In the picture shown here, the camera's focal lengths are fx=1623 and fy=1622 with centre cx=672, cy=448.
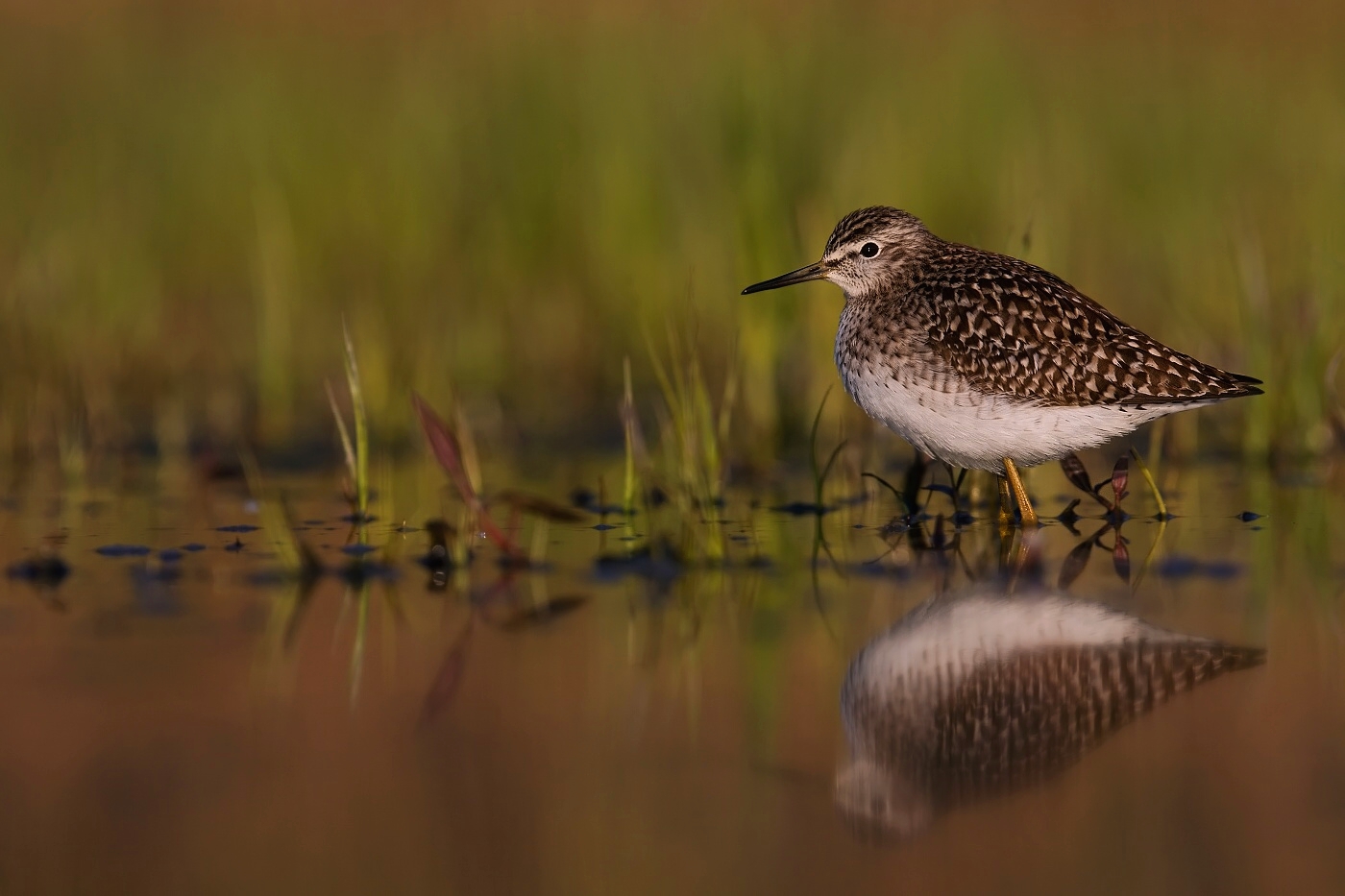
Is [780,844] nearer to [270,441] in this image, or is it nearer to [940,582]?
[940,582]

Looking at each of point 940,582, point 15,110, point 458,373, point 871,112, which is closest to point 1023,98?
point 871,112

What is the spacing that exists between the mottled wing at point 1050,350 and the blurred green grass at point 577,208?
714 mm

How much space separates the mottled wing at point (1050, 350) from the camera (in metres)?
7.63

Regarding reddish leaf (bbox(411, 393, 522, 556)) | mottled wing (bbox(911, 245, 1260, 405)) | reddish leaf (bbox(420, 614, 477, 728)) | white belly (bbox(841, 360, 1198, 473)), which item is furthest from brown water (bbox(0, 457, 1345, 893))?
mottled wing (bbox(911, 245, 1260, 405))

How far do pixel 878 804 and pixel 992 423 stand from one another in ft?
11.3

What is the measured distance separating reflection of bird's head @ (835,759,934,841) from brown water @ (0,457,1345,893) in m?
0.06

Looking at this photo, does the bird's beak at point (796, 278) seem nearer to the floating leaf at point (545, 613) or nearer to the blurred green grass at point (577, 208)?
the blurred green grass at point (577, 208)

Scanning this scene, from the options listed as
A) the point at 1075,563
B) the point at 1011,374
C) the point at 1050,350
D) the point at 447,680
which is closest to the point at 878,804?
the point at 447,680

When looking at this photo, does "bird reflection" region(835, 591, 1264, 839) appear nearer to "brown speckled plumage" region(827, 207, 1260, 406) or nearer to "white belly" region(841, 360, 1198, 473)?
"white belly" region(841, 360, 1198, 473)

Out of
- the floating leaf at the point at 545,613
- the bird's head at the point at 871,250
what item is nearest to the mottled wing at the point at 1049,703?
the floating leaf at the point at 545,613

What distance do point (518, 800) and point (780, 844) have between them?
765 mm

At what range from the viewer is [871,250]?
28.7 ft

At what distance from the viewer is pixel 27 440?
10.0 meters

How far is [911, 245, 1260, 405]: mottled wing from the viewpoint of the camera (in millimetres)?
7629
